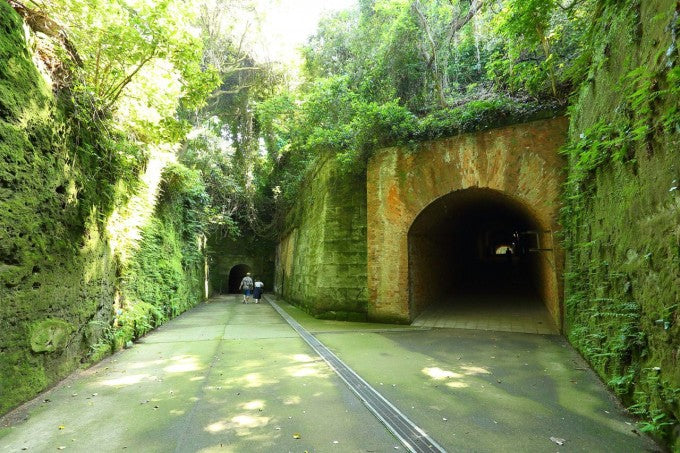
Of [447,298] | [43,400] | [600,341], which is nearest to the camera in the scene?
[43,400]

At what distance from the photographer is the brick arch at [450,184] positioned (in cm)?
715

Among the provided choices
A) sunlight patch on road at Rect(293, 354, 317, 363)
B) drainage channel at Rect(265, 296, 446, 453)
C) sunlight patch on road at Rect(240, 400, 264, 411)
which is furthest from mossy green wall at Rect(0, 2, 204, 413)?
drainage channel at Rect(265, 296, 446, 453)

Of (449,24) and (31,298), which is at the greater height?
(449,24)

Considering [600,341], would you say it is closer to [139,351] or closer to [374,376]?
[374,376]

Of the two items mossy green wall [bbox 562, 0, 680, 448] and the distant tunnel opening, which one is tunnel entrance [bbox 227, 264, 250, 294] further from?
mossy green wall [bbox 562, 0, 680, 448]

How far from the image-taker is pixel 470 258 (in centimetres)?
1447

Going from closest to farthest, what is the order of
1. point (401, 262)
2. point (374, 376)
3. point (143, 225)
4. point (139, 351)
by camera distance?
1. point (374, 376)
2. point (139, 351)
3. point (143, 225)
4. point (401, 262)

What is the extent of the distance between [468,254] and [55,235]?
13004 millimetres

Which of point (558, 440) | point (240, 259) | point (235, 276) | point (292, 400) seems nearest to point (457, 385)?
point (558, 440)

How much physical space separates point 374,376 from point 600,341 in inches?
107

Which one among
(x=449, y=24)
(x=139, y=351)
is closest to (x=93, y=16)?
(x=139, y=351)

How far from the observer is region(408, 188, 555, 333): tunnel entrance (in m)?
8.35

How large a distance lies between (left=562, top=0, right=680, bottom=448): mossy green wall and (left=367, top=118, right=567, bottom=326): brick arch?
2007 mm

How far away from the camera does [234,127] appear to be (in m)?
19.0
